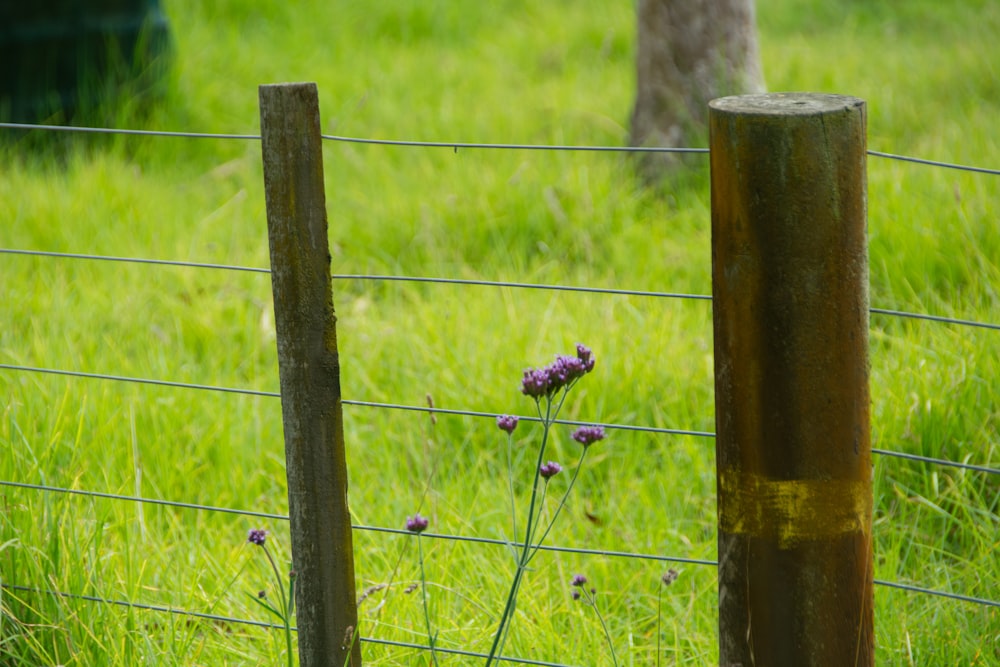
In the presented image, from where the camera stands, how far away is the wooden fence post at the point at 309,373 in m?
1.81

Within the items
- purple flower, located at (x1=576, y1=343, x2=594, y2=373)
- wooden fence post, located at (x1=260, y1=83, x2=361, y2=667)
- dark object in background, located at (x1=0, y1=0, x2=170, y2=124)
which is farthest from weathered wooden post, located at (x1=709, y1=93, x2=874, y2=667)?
dark object in background, located at (x1=0, y1=0, x2=170, y2=124)

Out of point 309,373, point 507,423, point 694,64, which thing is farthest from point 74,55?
point 507,423

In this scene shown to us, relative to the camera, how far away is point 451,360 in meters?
3.55

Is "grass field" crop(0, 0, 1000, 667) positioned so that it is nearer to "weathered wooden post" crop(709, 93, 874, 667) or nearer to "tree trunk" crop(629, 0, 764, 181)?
"tree trunk" crop(629, 0, 764, 181)

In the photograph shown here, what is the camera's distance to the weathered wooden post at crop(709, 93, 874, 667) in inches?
59.9

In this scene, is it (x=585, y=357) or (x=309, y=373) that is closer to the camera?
(x=585, y=357)

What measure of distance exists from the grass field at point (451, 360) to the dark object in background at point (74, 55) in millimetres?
226

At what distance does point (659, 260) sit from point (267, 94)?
2.70 metres

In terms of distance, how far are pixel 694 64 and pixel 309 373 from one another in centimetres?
403

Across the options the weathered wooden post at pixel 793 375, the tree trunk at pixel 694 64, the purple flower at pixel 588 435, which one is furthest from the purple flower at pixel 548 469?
the tree trunk at pixel 694 64

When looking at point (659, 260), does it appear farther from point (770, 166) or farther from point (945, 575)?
point (770, 166)

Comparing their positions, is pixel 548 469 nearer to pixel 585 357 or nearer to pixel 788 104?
pixel 585 357

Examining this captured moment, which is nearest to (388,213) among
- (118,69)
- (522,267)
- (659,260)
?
(522,267)

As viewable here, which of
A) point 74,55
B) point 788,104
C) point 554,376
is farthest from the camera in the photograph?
point 74,55
